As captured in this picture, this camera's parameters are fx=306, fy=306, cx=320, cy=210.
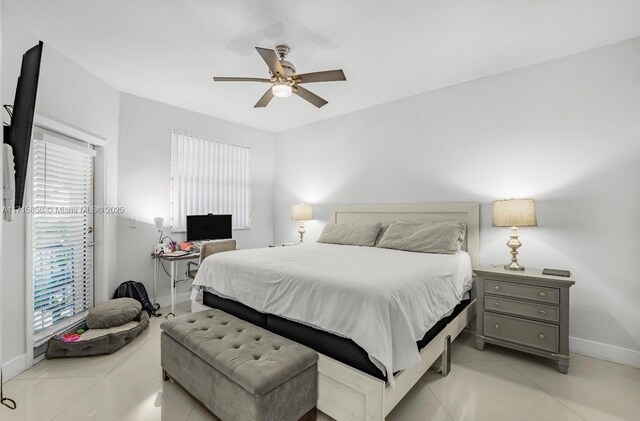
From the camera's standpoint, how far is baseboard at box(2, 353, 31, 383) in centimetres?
231

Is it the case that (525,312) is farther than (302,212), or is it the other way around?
(302,212)

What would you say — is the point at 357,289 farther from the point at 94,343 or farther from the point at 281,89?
the point at 94,343

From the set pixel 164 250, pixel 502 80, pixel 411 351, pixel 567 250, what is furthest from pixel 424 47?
pixel 164 250

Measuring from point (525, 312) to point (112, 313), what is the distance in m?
3.82

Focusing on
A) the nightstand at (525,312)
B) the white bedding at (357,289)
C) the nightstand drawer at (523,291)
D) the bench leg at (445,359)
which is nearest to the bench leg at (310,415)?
the white bedding at (357,289)

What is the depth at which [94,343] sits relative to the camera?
2.69m

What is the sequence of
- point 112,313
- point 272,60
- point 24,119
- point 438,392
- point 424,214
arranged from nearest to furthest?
point 24,119 → point 438,392 → point 272,60 → point 112,313 → point 424,214

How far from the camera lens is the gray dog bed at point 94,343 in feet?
8.67

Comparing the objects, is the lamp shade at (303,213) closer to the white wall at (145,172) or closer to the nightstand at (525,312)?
the white wall at (145,172)

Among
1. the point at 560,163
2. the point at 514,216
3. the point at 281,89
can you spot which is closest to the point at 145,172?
the point at 281,89

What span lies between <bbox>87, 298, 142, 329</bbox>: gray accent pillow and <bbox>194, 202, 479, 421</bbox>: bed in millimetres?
815

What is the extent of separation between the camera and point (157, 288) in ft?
13.2

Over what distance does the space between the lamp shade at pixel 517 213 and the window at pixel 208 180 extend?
3728 millimetres

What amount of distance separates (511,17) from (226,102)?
10.5 ft
